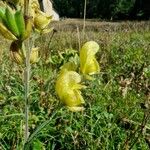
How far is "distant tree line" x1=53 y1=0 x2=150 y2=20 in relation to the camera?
31156mm

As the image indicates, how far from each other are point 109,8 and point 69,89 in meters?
32.3

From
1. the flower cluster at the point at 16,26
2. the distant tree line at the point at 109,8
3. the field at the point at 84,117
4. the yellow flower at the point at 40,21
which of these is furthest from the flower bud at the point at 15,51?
the distant tree line at the point at 109,8

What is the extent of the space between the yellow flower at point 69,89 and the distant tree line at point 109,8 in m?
28.7

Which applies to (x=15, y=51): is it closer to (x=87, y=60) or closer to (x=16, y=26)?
(x=16, y=26)

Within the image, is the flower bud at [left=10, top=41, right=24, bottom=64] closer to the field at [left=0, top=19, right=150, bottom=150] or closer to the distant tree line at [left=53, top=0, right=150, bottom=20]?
the field at [left=0, top=19, right=150, bottom=150]

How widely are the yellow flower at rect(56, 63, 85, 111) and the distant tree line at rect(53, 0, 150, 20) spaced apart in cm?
2875

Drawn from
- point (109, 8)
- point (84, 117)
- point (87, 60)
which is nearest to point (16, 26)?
point (87, 60)

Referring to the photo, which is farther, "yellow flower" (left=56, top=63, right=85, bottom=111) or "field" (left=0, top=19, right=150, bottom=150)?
"field" (left=0, top=19, right=150, bottom=150)

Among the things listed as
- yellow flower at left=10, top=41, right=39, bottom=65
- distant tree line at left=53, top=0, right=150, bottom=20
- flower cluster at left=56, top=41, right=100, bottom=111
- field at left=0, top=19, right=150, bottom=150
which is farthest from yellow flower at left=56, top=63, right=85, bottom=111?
distant tree line at left=53, top=0, right=150, bottom=20

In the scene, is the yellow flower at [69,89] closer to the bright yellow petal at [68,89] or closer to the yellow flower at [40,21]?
the bright yellow petal at [68,89]

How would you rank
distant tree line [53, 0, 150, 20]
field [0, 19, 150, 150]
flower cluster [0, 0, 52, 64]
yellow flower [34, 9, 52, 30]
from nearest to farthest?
flower cluster [0, 0, 52, 64] → yellow flower [34, 9, 52, 30] → field [0, 19, 150, 150] → distant tree line [53, 0, 150, 20]

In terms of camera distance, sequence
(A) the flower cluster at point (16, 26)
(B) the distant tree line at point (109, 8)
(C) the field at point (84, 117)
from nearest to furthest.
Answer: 1. (A) the flower cluster at point (16, 26)
2. (C) the field at point (84, 117)
3. (B) the distant tree line at point (109, 8)

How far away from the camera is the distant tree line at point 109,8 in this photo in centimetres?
A: 3116

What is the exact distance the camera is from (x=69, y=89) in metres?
1.20
